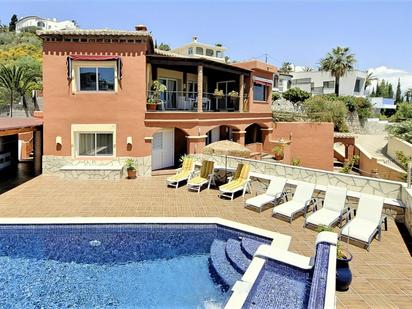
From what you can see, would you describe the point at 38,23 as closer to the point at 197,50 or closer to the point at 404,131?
the point at 197,50

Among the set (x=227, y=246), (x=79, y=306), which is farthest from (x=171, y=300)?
(x=227, y=246)

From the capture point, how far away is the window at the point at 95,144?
2102cm

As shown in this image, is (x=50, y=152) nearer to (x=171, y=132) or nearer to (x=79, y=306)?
(x=171, y=132)

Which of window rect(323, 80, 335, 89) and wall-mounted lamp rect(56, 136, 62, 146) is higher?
window rect(323, 80, 335, 89)

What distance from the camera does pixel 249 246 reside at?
10.1 meters

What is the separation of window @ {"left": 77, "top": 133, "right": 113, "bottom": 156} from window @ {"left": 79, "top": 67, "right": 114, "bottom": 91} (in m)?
2.95

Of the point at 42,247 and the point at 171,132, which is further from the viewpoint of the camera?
the point at 171,132

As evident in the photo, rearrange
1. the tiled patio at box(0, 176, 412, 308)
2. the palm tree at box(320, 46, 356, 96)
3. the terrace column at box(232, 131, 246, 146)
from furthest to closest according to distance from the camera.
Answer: the palm tree at box(320, 46, 356, 96) → the terrace column at box(232, 131, 246, 146) → the tiled patio at box(0, 176, 412, 308)

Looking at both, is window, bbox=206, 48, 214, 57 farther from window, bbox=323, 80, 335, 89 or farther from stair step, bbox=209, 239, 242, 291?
stair step, bbox=209, 239, 242, 291

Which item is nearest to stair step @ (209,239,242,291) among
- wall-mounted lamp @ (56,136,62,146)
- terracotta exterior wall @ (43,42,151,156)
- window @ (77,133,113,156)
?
terracotta exterior wall @ (43,42,151,156)

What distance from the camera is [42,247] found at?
10.9 m

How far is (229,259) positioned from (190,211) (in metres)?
4.09

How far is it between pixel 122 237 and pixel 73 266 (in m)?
2.16

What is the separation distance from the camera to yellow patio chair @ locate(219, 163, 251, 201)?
15288mm
